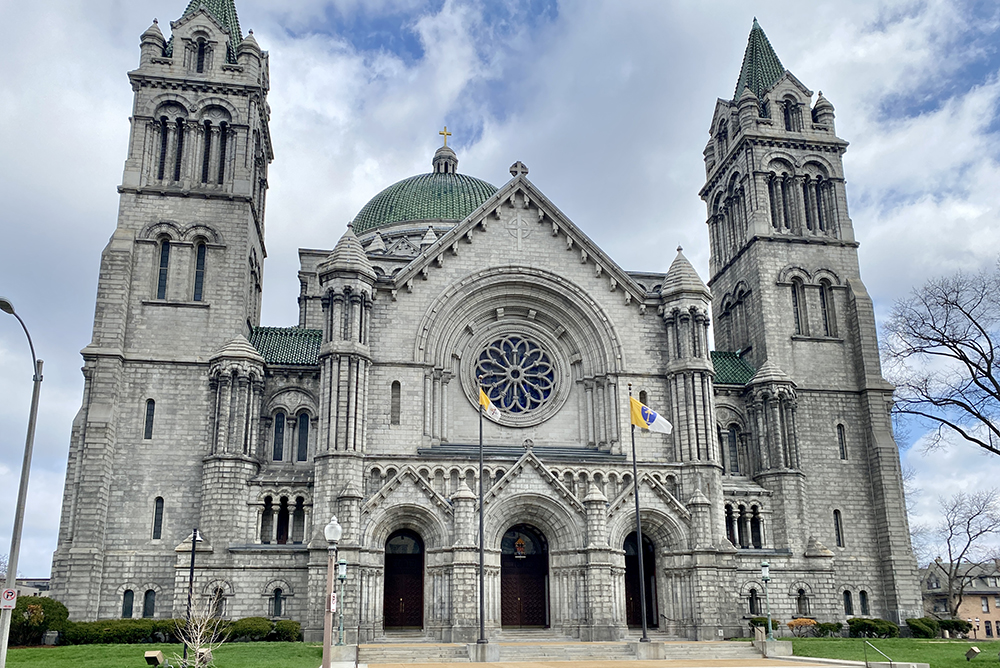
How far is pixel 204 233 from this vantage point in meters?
46.5

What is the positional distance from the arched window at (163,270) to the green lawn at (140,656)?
1785 centimetres

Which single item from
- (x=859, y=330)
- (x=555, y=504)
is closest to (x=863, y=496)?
(x=859, y=330)

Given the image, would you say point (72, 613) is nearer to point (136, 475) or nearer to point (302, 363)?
point (136, 475)

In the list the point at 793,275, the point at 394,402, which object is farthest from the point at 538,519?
the point at 793,275

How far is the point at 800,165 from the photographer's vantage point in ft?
179

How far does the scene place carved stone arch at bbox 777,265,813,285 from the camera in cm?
5175

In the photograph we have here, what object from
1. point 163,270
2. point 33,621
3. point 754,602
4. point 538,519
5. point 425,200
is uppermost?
point 425,200

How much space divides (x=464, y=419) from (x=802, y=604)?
1840 centimetres

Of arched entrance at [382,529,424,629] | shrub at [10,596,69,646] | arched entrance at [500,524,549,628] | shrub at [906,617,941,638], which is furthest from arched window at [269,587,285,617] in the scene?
shrub at [906,617,941,638]

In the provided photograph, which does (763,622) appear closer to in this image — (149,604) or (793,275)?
(793,275)

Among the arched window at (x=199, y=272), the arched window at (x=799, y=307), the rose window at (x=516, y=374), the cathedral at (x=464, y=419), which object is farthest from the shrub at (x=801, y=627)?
the arched window at (x=199, y=272)

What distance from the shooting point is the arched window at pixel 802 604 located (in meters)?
44.0

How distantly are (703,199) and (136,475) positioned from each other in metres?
39.3

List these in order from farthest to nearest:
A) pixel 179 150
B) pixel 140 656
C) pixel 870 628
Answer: pixel 179 150 < pixel 870 628 < pixel 140 656
